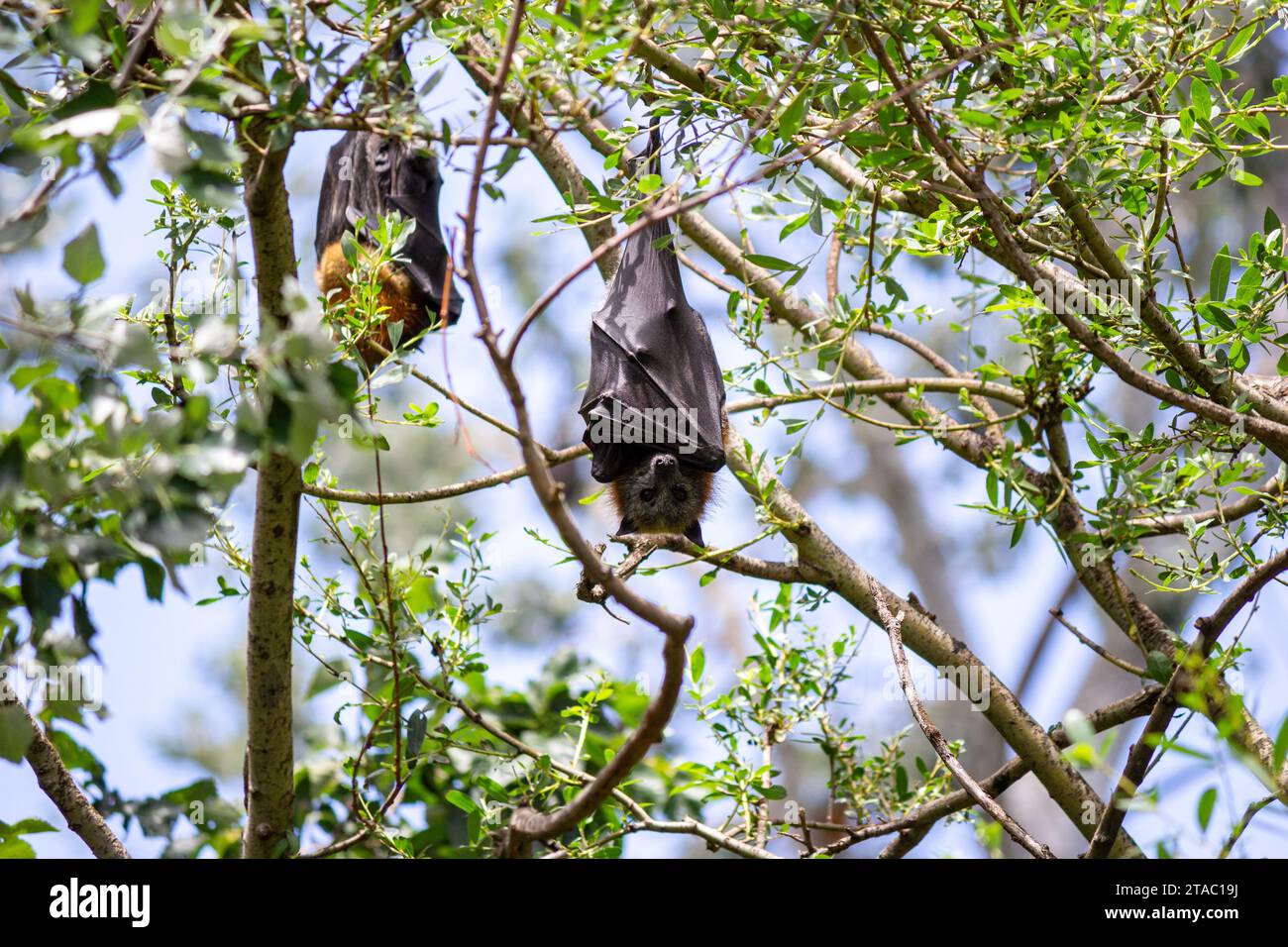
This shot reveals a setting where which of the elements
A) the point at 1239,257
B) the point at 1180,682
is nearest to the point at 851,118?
the point at 1239,257

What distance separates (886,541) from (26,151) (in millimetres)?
16583

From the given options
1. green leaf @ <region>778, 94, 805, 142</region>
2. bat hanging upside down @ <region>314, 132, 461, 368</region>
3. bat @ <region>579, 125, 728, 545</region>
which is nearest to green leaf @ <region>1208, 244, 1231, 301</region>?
green leaf @ <region>778, 94, 805, 142</region>

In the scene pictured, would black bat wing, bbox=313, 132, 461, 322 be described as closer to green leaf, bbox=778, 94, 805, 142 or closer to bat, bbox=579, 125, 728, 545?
bat, bbox=579, 125, 728, 545

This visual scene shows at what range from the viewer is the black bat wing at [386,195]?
15.3 ft

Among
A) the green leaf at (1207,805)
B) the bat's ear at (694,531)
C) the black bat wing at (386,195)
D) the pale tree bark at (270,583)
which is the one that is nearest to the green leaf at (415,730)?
the pale tree bark at (270,583)

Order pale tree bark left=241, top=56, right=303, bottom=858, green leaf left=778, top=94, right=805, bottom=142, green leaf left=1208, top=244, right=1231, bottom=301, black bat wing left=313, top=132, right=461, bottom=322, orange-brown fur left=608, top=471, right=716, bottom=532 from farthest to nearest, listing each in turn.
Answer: black bat wing left=313, top=132, right=461, bottom=322 < orange-brown fur left=608, top=471, right=716, bottom=532 < green leaf left=1208, top=244, right=1231, bottom=301 < pale tree bark left=241, top=56, right=303, bottom=858 < green leaf left=778, top=94, right=805, bottom=142

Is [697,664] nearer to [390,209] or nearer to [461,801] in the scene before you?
[461,801]

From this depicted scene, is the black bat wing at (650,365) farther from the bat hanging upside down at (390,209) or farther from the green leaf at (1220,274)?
the green leaf at (1220,274)

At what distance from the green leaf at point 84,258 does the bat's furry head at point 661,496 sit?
2241 mm

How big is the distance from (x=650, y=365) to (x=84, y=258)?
2118 mm

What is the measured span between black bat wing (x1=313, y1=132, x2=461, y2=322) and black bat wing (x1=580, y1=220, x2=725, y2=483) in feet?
4.01

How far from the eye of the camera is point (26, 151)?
175 centimetres

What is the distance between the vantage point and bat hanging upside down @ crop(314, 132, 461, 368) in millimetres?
4660
